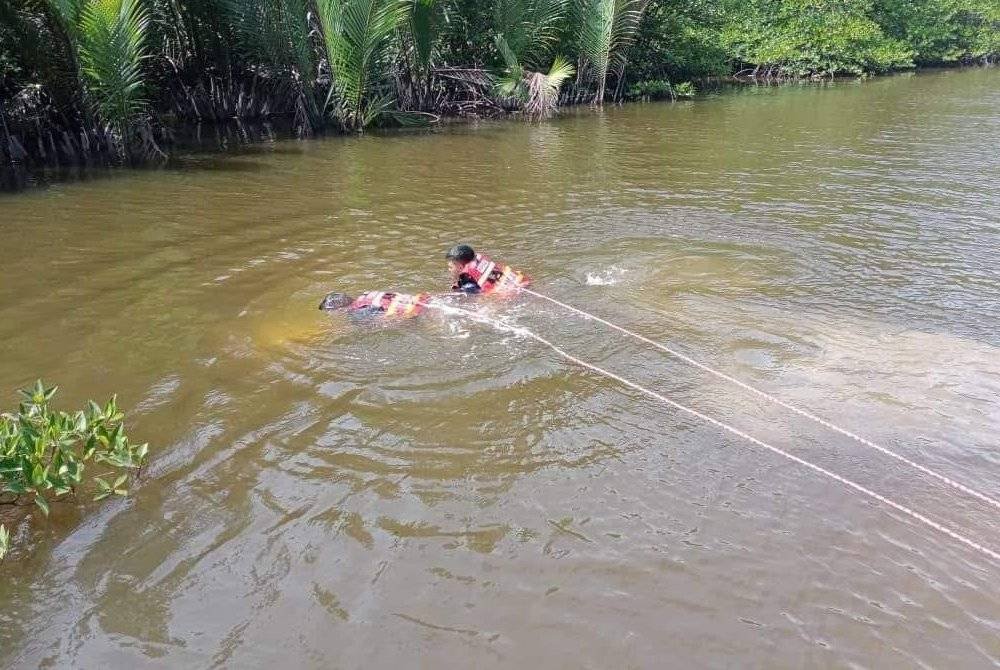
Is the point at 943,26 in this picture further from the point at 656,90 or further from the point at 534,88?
the point at 534,88

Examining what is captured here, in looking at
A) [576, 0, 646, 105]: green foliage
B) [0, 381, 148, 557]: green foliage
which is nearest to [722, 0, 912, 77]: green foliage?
[576, 0, 646, 105]: green foliage

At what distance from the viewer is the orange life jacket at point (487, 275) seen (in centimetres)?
717

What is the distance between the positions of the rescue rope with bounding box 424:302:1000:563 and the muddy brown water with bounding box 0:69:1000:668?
0.26 ft

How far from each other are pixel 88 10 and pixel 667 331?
36.8 ft

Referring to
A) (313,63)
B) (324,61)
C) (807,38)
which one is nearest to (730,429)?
(313,63)

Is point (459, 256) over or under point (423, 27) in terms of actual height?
under

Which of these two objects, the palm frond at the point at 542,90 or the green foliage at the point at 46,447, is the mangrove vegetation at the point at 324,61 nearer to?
the palm frond at the point at 542,90

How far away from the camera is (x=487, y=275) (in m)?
7.20

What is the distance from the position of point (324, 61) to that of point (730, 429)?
52.3ft

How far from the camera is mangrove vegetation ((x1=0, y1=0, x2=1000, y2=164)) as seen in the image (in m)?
13.5

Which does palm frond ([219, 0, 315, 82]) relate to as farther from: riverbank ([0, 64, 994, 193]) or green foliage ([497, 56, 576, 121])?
green foliage ([497, 56, 576, 121])

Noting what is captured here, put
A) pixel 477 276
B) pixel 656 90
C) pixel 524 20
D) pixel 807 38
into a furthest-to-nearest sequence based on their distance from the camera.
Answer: pixel 807 38 < pixel 656 90 < pixel 524 20 < pixel 477 276

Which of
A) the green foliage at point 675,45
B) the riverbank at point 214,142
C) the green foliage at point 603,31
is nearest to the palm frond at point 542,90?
the riverbank at point 214,142

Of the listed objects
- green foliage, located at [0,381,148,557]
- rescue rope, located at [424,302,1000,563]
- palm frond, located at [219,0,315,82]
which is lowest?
rescue rope, located at [424,302,1000,563]
